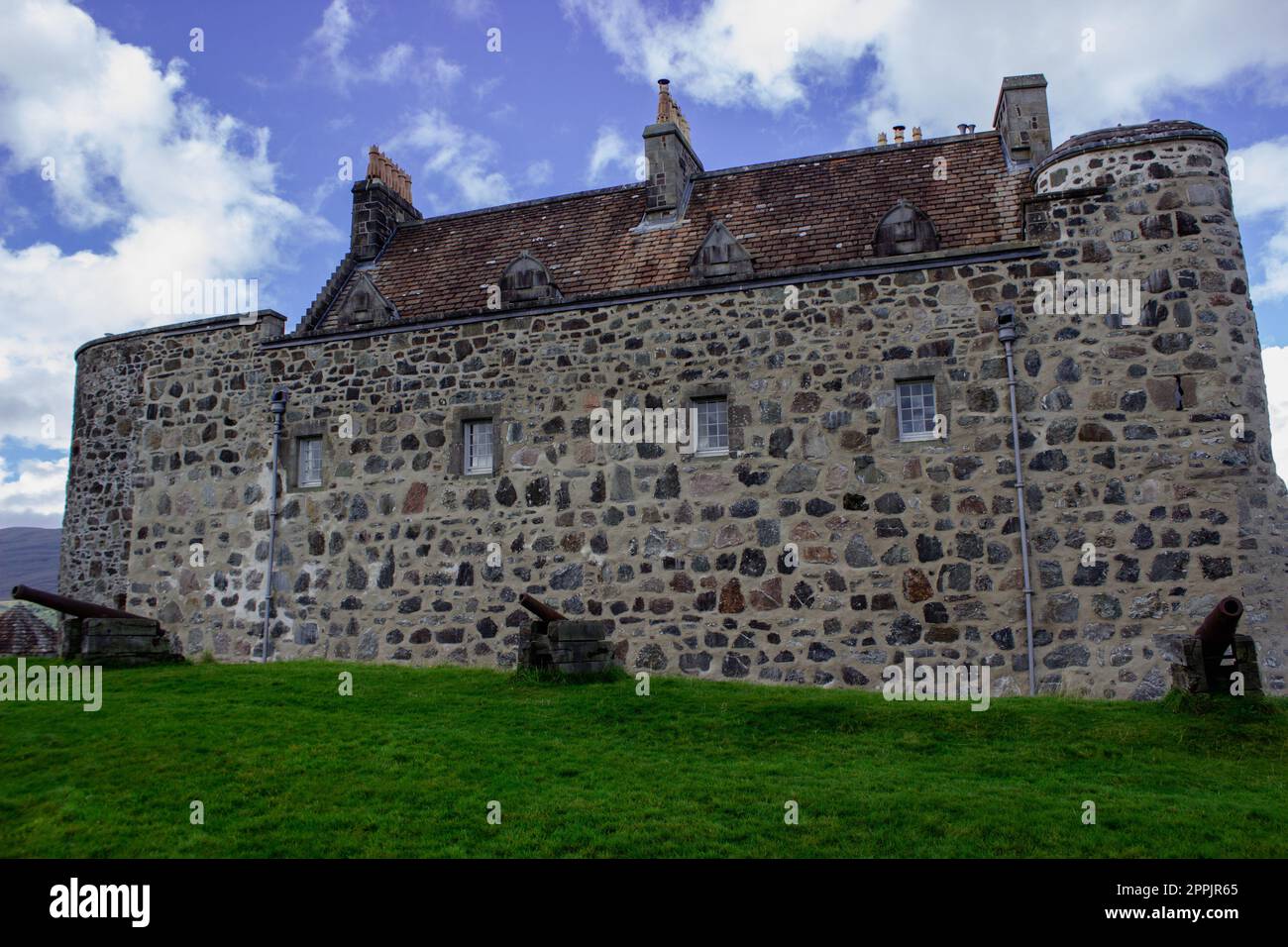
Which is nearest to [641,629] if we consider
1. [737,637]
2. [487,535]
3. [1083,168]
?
[737,637]

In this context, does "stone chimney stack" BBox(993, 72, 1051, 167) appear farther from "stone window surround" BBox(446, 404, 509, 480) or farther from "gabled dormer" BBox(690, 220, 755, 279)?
"stone window surround" BBox(446, 404, 509, 480)

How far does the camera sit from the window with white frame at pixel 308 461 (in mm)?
18688

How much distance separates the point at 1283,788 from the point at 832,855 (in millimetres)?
4469

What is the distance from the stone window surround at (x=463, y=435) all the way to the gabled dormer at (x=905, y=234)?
22.6 feet

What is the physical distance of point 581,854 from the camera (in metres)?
6.96

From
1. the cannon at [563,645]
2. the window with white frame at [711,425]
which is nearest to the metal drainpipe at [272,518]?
the cannon at [563,645]

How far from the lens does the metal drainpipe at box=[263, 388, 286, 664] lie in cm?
1822

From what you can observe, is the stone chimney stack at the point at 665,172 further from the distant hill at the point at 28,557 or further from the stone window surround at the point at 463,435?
the distant hill at the point at 28,557

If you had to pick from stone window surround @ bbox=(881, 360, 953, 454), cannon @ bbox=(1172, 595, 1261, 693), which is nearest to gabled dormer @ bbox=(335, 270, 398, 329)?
stone window surround @ bbox=(881, 360, 953, 454)

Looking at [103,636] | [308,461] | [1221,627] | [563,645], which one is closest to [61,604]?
[103,636]

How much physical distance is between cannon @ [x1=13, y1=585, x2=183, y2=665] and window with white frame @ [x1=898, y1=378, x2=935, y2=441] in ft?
37.2

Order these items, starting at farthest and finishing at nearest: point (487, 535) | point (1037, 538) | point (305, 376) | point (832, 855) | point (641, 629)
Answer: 1. point (305, 376)
2. point (487, 535)
3. point (641, 629)
4. point (1037, 538)
5. point (832, 855)
